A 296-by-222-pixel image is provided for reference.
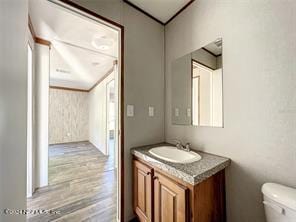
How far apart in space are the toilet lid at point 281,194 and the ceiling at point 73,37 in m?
2.01

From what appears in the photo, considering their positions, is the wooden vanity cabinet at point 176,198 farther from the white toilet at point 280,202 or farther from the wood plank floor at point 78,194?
the wood plank floor at point 78,194

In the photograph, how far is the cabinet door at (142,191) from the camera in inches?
54.7

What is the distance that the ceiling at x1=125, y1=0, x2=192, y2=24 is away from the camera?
1701mm

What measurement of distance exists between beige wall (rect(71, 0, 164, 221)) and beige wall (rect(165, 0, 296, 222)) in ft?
2.21

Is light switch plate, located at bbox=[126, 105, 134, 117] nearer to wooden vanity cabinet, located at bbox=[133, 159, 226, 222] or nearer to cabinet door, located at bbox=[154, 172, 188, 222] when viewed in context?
wooden vanity cabinet, located at bbox=[133, 159, 226, 222]

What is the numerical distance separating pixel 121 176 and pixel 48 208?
1175 millimetres

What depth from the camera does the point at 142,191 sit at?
4.95ft

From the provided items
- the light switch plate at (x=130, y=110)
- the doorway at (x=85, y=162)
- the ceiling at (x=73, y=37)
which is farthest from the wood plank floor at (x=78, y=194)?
the ceiling at (x=73, y=37)

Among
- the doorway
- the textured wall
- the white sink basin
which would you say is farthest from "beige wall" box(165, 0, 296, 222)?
the textured wall

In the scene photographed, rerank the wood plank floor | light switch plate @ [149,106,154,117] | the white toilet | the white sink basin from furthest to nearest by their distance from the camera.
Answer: light switch plate @ [149,106,154,117] < the wood plank floor < the white sink basin < the white toilet

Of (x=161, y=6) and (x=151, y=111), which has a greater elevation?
(x=161, y=6)

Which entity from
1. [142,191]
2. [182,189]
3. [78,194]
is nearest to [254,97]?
[182,189]

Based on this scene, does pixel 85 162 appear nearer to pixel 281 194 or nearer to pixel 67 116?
pixel 67 116

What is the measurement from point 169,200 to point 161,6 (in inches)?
81.0
